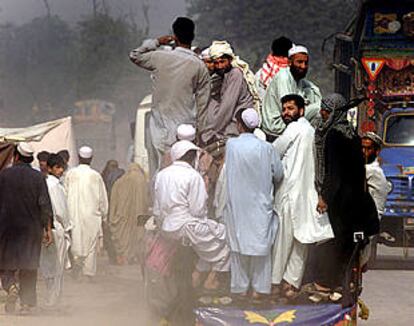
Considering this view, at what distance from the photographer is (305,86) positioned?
10.7 meters

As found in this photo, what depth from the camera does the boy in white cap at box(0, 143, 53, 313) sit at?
1262cm

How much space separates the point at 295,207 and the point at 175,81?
155 centimetres

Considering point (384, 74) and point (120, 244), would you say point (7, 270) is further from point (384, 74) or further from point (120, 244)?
point (384, 74)

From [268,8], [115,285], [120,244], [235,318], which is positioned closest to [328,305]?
[235,318]

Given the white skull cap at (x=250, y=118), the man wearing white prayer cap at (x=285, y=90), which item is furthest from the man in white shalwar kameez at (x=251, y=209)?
the man wearing white prayer cap at (x=285, y=90)

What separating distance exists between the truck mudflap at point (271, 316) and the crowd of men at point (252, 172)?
0.56ft

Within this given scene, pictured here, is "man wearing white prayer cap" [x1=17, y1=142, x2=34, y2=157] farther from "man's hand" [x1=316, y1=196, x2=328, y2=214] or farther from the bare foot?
"man's hand" [x1=316, y1=196, x2=328, y2=214]

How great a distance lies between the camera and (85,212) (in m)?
17.8

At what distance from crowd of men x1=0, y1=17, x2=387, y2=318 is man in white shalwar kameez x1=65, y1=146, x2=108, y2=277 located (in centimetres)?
654

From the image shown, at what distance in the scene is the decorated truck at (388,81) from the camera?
19219 millimetres

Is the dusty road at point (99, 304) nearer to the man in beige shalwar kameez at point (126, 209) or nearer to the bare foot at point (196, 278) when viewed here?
the bare foot at point (196, 278)

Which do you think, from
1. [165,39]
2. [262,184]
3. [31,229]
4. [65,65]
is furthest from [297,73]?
[65,65]

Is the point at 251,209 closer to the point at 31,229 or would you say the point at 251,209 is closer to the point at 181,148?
the point at 181,148

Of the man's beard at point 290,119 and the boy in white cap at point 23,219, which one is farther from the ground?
the man's beard at point 290,119
